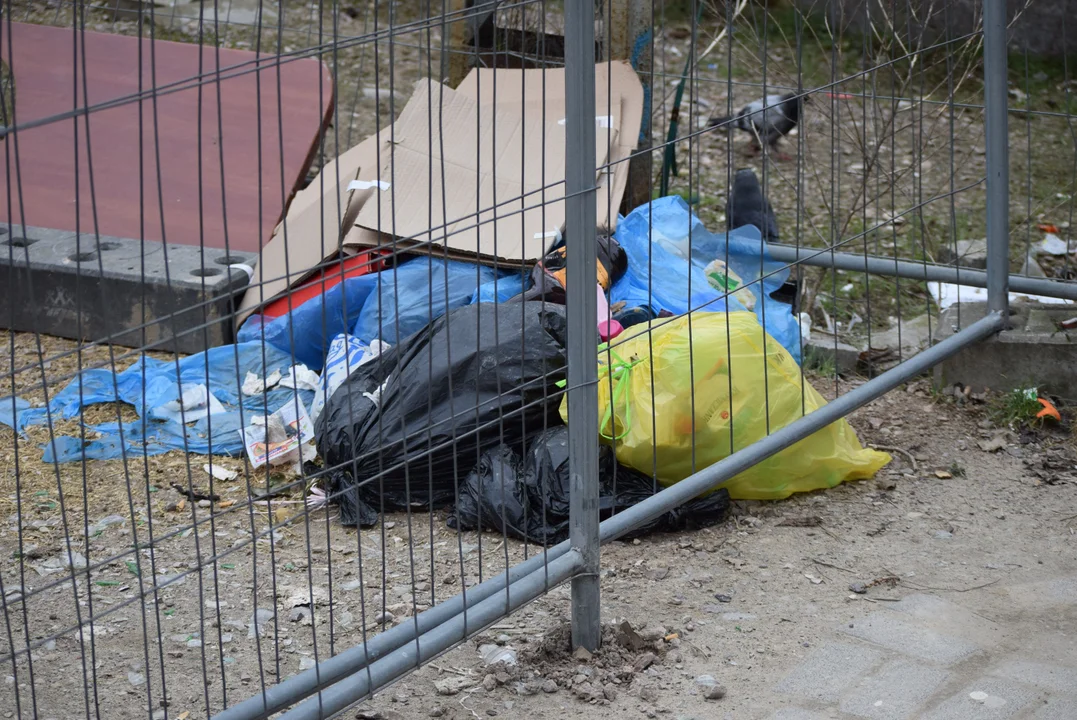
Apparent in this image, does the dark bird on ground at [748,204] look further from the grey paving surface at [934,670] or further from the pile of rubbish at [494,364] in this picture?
the grey paving surface at [934,670]

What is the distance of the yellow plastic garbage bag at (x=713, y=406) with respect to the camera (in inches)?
137

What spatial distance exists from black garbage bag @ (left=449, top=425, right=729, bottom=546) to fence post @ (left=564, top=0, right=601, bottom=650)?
567mm

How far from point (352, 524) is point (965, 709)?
189 cm

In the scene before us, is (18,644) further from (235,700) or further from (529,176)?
(529,176)

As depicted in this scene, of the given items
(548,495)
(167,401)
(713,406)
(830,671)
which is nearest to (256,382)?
(167,401)

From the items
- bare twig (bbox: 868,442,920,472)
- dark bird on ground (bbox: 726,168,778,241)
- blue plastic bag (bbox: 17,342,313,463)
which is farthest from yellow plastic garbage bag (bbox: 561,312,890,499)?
dark bird on ground (bbox: 726,168,778,241)

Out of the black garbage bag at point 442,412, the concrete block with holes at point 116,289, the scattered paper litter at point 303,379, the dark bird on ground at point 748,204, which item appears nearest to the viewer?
the black garbage bag at point 442,412

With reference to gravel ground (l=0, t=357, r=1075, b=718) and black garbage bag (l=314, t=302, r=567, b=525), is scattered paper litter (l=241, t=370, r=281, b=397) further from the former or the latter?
black garbage bag (l=314, t=302, r=567, b=525)

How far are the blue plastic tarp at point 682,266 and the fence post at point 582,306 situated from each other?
1665 millimetres

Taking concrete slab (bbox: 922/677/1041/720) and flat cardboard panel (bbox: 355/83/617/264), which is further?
flat cardboard panel (bbox: 355/83/617/264)

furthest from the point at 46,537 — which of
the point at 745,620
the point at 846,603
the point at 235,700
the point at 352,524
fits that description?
the point at 846,603

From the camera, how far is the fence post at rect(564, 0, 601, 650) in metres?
2.47

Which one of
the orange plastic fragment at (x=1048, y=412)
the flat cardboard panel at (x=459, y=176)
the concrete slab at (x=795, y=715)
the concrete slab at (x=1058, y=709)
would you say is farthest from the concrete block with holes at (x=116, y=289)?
the concrete slab at (x=1058, y=709)

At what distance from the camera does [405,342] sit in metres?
3.97
